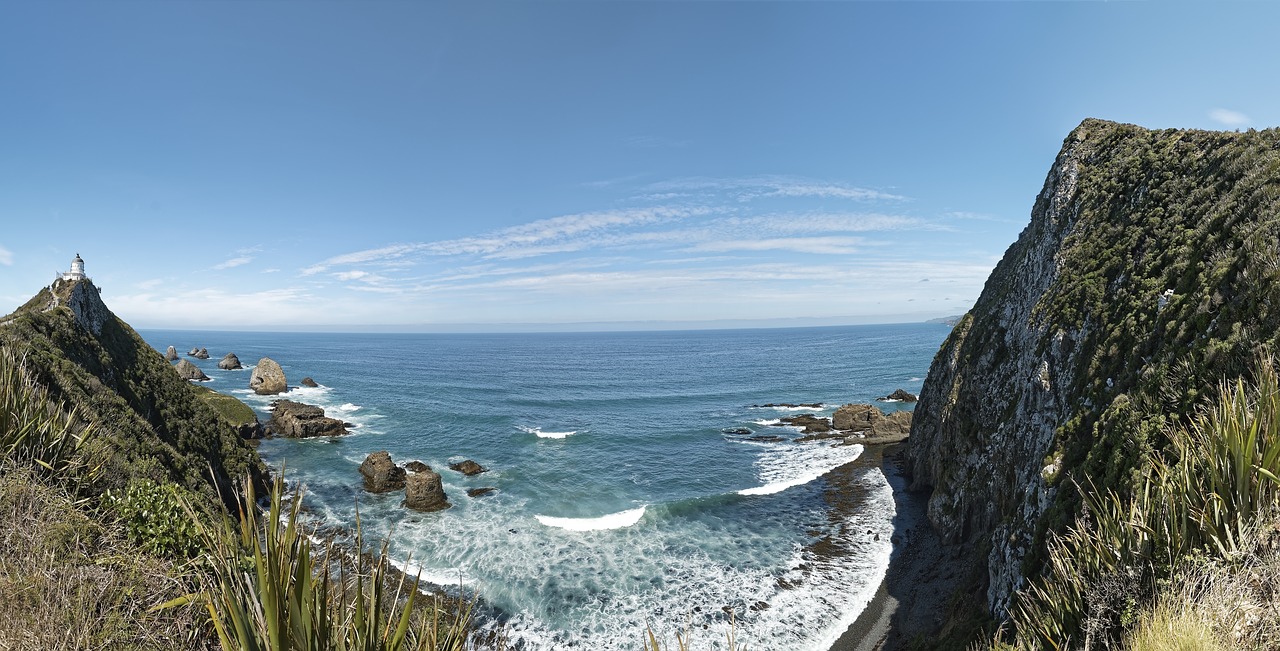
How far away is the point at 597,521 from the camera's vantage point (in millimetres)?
26859

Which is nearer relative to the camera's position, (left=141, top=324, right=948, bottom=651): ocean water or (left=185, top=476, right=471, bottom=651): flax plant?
(left=185, top=476, right=471, bottom=651): flax plant

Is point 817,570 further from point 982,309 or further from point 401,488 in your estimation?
point 401,488

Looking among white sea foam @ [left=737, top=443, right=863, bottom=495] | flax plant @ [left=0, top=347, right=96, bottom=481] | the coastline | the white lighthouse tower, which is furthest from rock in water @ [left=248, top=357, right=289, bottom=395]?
the coastline

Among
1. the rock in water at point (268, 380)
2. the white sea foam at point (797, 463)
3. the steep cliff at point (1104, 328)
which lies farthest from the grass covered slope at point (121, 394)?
the rock in water at point (268, 380)

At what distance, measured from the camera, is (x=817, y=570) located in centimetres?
2116

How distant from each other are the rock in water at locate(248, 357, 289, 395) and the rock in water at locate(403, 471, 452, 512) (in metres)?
49.9

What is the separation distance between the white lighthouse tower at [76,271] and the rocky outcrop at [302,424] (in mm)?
17764

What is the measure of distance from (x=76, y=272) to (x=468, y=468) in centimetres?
2507

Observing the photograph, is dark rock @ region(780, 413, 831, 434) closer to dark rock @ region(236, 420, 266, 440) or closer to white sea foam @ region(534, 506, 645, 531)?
white sea foam @ region(534, 506, 645, 531)

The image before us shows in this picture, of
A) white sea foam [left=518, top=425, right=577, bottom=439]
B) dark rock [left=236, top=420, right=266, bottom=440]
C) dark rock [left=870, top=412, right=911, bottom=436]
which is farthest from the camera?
white sea foam [left=518, top=425, right=577, bottom=439]

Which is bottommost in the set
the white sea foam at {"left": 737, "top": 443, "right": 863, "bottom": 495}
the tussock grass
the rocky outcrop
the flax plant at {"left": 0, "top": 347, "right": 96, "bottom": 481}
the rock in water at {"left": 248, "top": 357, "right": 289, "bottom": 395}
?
the white sea foam at {"left": 737, "top": 443, "right": 863, "bottom": 495}

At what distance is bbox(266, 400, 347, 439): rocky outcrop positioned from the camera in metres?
42.3

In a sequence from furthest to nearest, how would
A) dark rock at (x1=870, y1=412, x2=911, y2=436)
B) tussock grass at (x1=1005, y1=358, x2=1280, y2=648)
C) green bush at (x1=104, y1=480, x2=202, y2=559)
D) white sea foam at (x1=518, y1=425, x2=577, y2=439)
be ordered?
white sea foam at (x1=518, y1=425, x2=577, y2=439) < dark rock at (x1=870, y1=412, x2=911, y2=436) < green bush at (x1=104, y1=480, x2=202, y2=559) < tussock grass at (x1=1005, y1=358, x2=1280, y2=648)

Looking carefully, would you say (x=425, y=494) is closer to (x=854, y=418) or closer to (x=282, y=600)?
(x=282, y=600)
